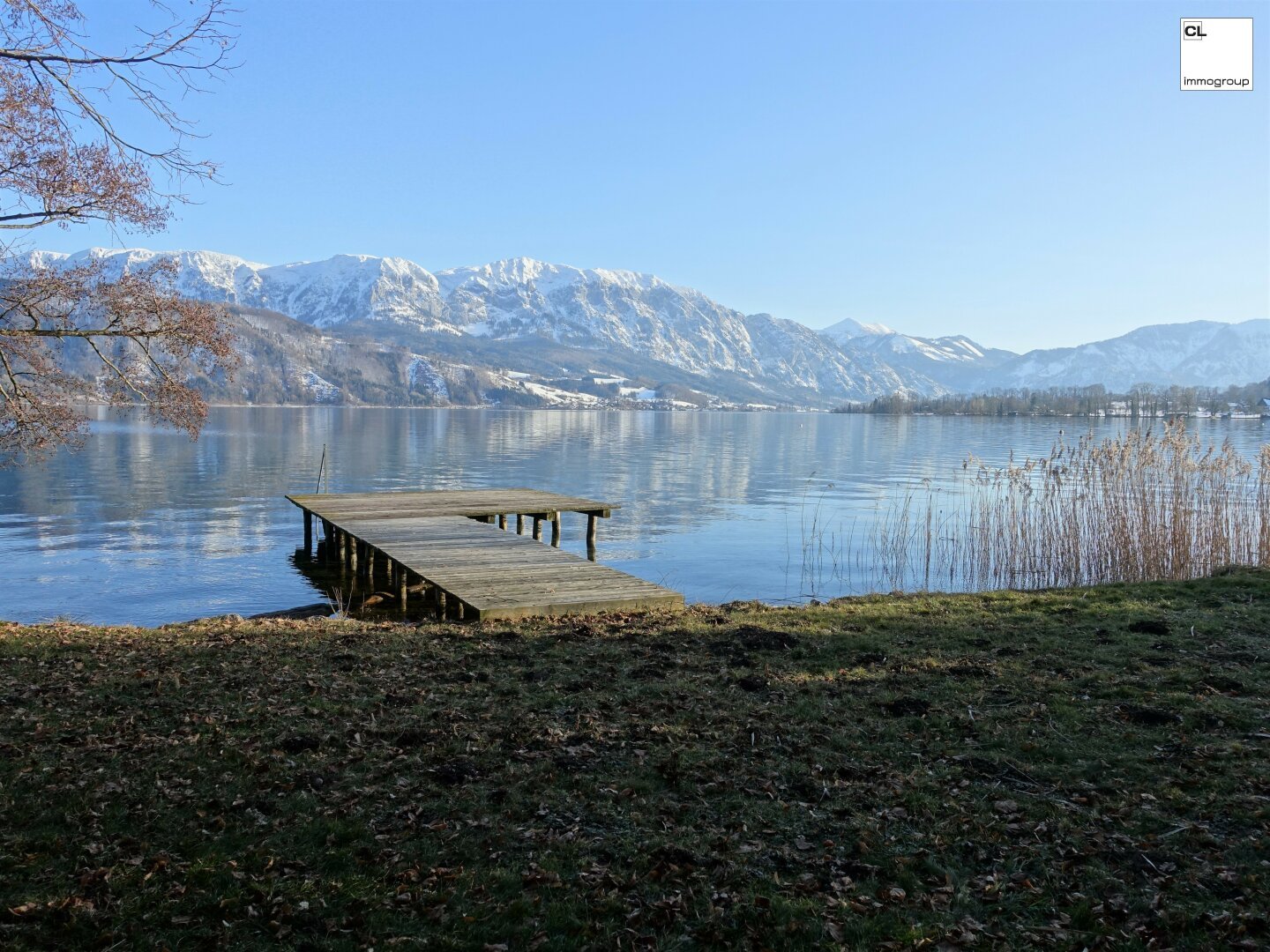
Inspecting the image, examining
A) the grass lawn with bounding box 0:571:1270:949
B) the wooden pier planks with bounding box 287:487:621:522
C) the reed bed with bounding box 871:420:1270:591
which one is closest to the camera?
the grass lawn with bounding box 0:571:1270:949

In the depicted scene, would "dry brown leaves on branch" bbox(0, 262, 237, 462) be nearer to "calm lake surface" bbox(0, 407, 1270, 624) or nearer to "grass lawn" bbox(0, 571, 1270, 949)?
"grass lawn" bbox(0, 571, 1270, 949)

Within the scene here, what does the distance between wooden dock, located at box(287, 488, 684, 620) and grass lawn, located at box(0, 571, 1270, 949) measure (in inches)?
94.8

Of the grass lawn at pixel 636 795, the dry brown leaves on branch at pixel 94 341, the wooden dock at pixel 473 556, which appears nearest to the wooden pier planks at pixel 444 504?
the wooden dock at pixel 473 556

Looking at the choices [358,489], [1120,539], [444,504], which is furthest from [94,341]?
[358,489]

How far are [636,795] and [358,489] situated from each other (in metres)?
33.3

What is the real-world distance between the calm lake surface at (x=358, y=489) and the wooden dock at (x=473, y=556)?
5.71ft

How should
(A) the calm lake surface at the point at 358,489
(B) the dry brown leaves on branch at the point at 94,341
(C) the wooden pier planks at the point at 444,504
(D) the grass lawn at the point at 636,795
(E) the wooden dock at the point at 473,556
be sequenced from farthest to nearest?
(C) the wooden pier planks at the point at 444,504
(A) the calm lake surface at the point at 358,489
(E) the wooden dock at the point at 473,556
(B) the dry brown leaves on branch at the point at 94,341
(D) the grass lawn at the point at 636,795

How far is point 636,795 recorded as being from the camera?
19.4ft

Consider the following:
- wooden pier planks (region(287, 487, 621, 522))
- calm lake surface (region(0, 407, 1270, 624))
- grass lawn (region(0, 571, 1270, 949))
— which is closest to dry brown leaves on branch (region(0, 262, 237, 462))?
grass lawn (region(0, 571, 1270, 949))

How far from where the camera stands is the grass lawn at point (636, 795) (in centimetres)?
448

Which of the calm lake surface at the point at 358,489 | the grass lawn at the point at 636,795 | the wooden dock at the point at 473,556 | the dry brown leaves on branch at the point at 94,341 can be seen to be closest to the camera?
the grass lawn at the point at 636,795

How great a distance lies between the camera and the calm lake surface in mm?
19812

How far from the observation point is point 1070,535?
21.0 m

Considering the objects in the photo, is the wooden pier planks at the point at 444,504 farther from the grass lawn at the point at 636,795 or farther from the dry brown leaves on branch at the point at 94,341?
the grass lawn at the point at 636,795
